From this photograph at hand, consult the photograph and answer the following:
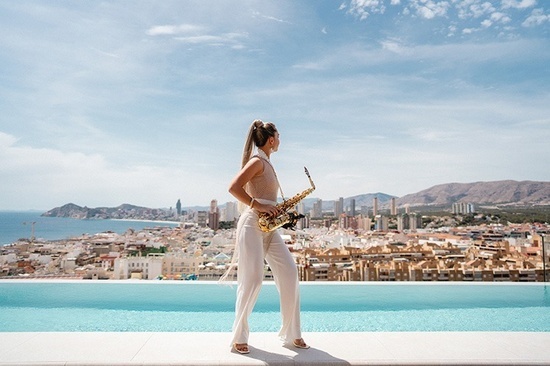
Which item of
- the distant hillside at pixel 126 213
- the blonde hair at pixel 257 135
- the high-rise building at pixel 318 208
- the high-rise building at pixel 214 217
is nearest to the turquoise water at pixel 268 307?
the blonde hair at pixel 257 135

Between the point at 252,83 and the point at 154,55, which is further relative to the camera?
the point at 252,83

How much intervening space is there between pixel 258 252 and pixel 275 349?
578 mm

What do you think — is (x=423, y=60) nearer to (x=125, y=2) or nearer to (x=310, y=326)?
(x=125, y=2)

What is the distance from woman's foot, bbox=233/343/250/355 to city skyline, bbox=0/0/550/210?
3.57 m

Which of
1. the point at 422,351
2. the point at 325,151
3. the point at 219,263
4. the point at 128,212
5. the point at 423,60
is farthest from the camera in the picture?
the point at 128,212

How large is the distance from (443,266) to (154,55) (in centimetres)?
688

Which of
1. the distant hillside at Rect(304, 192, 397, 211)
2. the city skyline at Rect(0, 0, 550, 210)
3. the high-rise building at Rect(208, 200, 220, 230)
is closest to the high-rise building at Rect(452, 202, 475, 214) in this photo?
the distant hillside at Rect(304, 192, 397, 211)

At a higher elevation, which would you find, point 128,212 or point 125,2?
point 125,2

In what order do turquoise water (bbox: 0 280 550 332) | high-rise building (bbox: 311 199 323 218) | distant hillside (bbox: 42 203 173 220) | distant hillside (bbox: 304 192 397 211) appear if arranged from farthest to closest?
1. distant hillside (bbox: 42 203 173 220)
2. distant hillside (bbox: 304 192 397 211)
3. high-rise building (bbox: 311 199 323 218)
4. turquoise water (bbox: 0 280 550 332)

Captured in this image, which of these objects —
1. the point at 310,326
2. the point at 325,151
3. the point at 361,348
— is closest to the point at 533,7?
the point at 325,151

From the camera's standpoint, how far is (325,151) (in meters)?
14.5

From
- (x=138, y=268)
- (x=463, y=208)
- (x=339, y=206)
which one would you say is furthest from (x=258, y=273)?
(x=339, y=206)

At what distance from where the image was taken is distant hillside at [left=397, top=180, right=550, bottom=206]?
23.7 meters

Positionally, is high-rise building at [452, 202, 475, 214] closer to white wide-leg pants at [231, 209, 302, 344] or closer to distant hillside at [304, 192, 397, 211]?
distant hillside at [304, 192, 397, 211]
